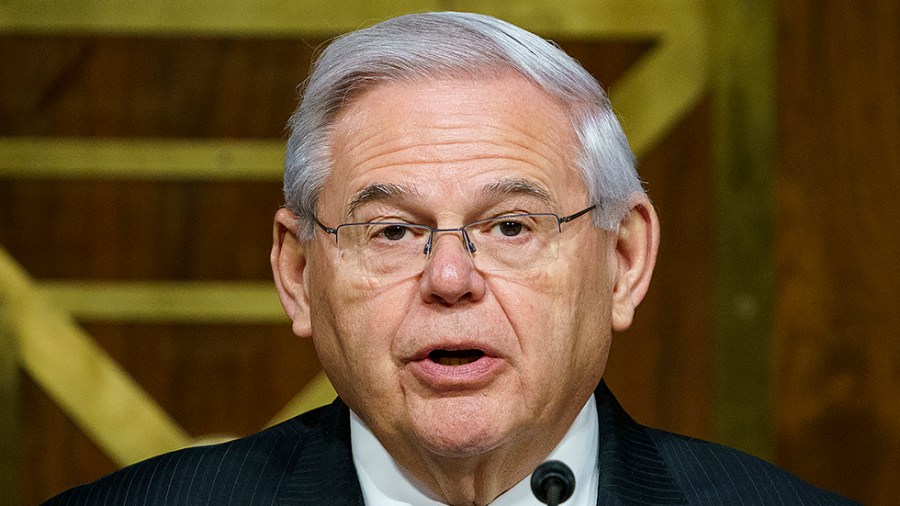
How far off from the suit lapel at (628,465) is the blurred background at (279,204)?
145 cm

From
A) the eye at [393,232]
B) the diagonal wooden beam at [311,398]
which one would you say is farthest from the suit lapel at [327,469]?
the diagonal wooden beam at [311,398]

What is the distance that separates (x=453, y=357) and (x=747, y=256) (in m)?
1.89

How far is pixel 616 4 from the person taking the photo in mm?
3848

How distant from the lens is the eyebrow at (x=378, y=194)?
211cm

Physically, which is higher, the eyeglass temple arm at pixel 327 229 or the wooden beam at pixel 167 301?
the eyeglass temple arm at pixel 327 229

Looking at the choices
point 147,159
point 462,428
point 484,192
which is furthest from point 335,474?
point 147,159

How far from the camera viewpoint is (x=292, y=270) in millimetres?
2338

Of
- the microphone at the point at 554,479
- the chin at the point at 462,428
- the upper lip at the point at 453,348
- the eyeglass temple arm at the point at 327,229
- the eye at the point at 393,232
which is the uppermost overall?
the eyeglass temple arm at the point at 327,229

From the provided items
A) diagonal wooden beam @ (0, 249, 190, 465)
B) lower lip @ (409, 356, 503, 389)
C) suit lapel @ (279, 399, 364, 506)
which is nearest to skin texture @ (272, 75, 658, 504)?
lower lip @ (409, 356, 503, 389)

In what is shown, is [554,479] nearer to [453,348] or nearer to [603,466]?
[453,348]

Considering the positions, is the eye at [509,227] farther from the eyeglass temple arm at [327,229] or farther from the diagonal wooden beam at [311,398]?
the diagonal wooden beam at [311,398]

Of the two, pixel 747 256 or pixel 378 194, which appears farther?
pixel 747 256

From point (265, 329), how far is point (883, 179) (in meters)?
1.74

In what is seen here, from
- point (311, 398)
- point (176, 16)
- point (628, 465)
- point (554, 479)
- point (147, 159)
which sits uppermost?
point (176, 16)
